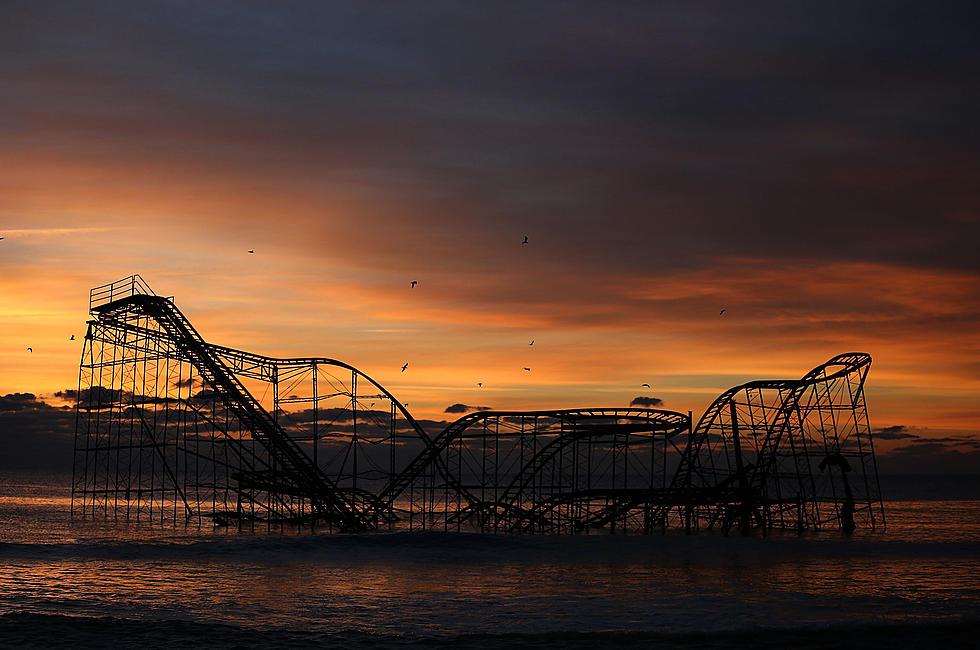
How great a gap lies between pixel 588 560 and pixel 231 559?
1294cm

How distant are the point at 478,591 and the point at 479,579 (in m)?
2.91

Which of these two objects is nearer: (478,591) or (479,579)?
(478,591)

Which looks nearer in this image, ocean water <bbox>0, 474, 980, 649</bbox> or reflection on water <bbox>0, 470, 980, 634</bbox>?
ocean water <bbox>0, 474, 980, 649</bbox>

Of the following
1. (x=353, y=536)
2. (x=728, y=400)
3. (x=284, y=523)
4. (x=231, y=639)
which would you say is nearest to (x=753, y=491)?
(x=728, y=400)

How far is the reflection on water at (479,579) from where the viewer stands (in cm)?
2247

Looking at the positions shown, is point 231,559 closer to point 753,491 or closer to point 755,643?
point 755,643

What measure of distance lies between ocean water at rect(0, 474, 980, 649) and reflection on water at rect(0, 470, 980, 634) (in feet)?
0.28

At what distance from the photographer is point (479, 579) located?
2983cm

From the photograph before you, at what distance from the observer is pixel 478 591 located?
27.0 metres

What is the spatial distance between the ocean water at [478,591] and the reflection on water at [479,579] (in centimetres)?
9

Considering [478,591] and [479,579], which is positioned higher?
[479,579]

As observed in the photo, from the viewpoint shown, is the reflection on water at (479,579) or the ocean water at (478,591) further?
the reflection on water at (479,579)

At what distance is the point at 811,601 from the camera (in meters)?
25.2

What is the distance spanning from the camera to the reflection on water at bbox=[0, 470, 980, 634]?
73.7 ft
